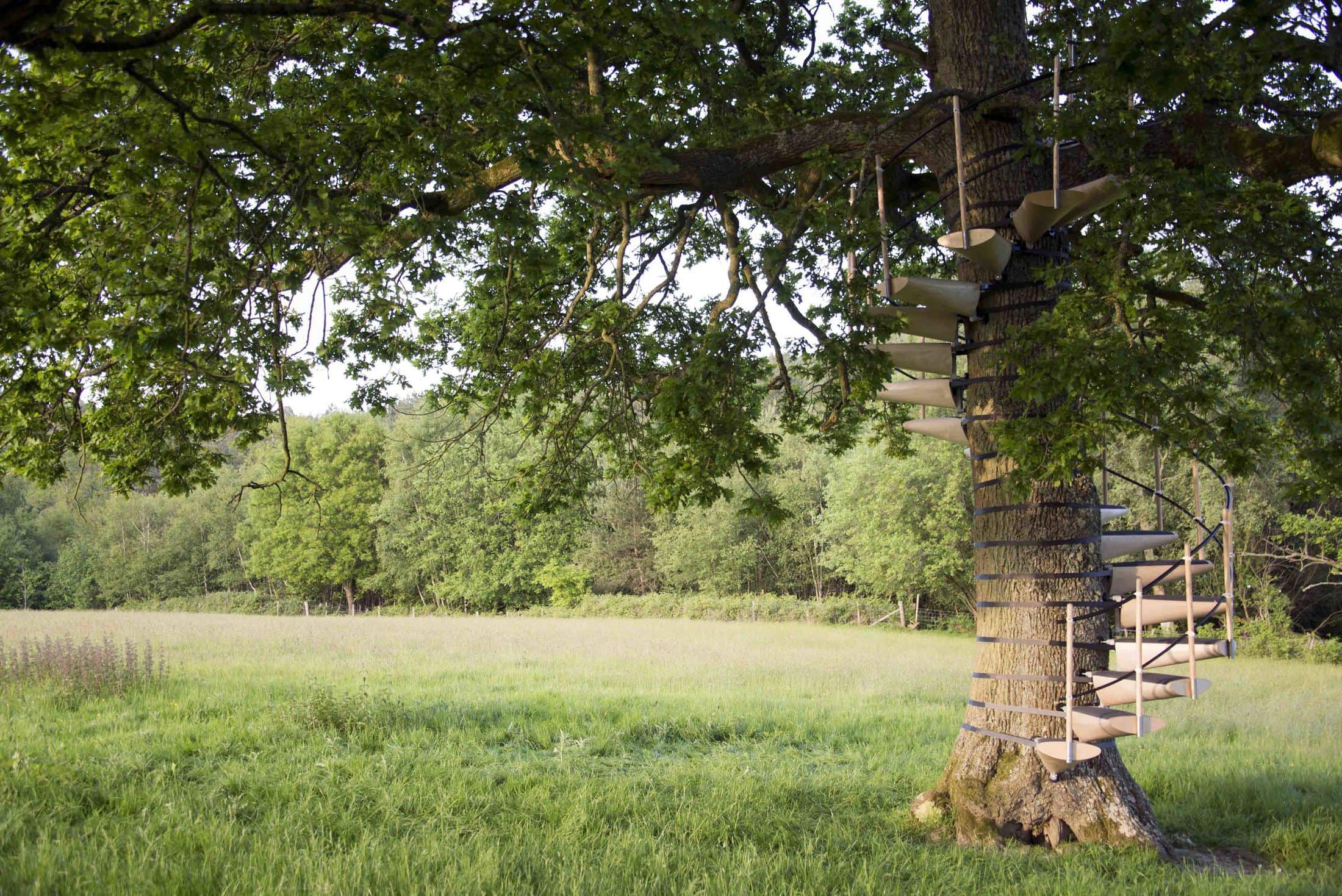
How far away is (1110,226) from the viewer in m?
7.11

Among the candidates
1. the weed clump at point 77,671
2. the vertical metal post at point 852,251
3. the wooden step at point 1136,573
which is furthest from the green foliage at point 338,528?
the wooden step at point 1136,573

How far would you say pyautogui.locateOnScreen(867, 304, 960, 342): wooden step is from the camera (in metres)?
7.00

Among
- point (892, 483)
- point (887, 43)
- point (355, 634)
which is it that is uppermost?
point (887, 43)

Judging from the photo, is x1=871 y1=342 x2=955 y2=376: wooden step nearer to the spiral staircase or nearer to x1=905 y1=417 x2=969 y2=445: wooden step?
the spiral staircase

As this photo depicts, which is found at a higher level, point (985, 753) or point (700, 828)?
point (985, 753)

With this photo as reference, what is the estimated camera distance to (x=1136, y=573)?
22.4 feet

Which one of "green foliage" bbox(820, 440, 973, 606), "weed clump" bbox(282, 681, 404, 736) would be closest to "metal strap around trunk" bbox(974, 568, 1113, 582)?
"weed clump" bbox(282, 681, 404, 736)

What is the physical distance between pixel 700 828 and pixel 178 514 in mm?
65541

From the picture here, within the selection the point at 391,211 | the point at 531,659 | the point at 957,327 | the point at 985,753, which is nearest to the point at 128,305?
the point at 391,211

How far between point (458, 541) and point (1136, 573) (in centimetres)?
4840

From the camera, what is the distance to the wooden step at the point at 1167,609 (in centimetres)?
619

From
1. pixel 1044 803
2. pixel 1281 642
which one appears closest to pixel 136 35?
pixel 1044 803

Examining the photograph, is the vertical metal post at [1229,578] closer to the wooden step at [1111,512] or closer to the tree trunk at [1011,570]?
the tree trunk at [1011,570]

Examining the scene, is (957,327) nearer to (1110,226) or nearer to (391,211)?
(1110,226)
